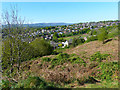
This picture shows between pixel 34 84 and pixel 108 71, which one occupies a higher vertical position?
pixel 34 84

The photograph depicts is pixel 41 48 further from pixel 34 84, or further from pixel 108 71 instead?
pixel 34 84

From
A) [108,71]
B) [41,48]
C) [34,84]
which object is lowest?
[108,71]

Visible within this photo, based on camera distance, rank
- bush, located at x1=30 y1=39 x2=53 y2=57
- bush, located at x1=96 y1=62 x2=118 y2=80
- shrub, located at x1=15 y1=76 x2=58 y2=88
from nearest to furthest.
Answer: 1. shrub, located at x1=15 y1=76 x2=58 y2=88
2. bush, located at x1=96 y1=62 x2=118 y2=80
3. bush, located at x1=30 y1=39 x2=53 y2=57

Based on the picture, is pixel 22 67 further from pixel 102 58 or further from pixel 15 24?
pixel 102 58

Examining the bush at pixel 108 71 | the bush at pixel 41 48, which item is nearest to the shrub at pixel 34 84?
the bush at pixel 108 71

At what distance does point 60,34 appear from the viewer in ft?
179

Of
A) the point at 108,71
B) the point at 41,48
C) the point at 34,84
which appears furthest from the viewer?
the point at 41,48

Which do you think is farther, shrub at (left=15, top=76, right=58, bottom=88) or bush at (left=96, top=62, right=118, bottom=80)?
bush at (left=96, top=62, right=118, bottom=80)

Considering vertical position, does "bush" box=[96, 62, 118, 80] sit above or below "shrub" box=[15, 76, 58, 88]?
below

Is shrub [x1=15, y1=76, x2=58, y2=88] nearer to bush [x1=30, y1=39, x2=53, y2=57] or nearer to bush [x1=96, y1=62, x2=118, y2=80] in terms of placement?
bush [x1=96, y1=62, x2=118, y2=80]

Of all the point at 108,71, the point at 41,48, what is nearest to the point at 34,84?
the point at 108,71

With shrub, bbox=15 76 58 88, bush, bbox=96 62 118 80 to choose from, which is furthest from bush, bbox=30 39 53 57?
shrub, bbox=15 76 58 88

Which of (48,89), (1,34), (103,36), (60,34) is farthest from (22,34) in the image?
(60,34)

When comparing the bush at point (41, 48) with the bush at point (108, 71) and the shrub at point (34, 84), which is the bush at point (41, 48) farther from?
the shrub at point (34, 84)
